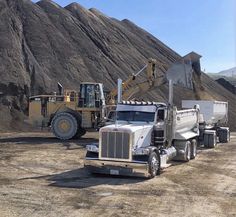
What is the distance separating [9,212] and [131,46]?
51135 millimetres

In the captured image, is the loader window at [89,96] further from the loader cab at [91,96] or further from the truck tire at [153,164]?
the truck tire at [153,164]

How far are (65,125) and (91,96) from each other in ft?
7.24

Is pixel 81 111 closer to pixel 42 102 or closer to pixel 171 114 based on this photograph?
pixel 42 102

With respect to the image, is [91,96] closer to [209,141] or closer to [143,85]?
[143,85]

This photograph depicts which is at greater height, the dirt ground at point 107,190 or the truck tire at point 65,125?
the truck tire at point 65,125

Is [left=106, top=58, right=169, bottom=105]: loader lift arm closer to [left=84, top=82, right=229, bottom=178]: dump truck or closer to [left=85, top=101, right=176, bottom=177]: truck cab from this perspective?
[left=84, top=82, right=229, bottom=178]: dump truck

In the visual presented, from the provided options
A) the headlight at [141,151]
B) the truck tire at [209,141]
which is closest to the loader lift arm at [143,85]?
the truck tire at [209,141]

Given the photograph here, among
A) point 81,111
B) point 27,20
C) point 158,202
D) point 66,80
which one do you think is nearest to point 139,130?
point 158,202

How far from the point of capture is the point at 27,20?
49.6 metres

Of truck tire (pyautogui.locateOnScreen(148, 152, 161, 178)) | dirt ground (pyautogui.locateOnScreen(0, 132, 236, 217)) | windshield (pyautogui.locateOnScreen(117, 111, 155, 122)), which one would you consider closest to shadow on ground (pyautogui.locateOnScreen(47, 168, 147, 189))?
dirt ground (pyautogui.locateOnScreen(0, 132, 236, 217))

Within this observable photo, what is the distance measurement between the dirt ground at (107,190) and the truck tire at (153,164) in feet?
0.85

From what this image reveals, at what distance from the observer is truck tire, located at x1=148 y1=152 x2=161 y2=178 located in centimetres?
1479

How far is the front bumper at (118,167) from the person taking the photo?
1453cm

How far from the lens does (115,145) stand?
48.2ft
